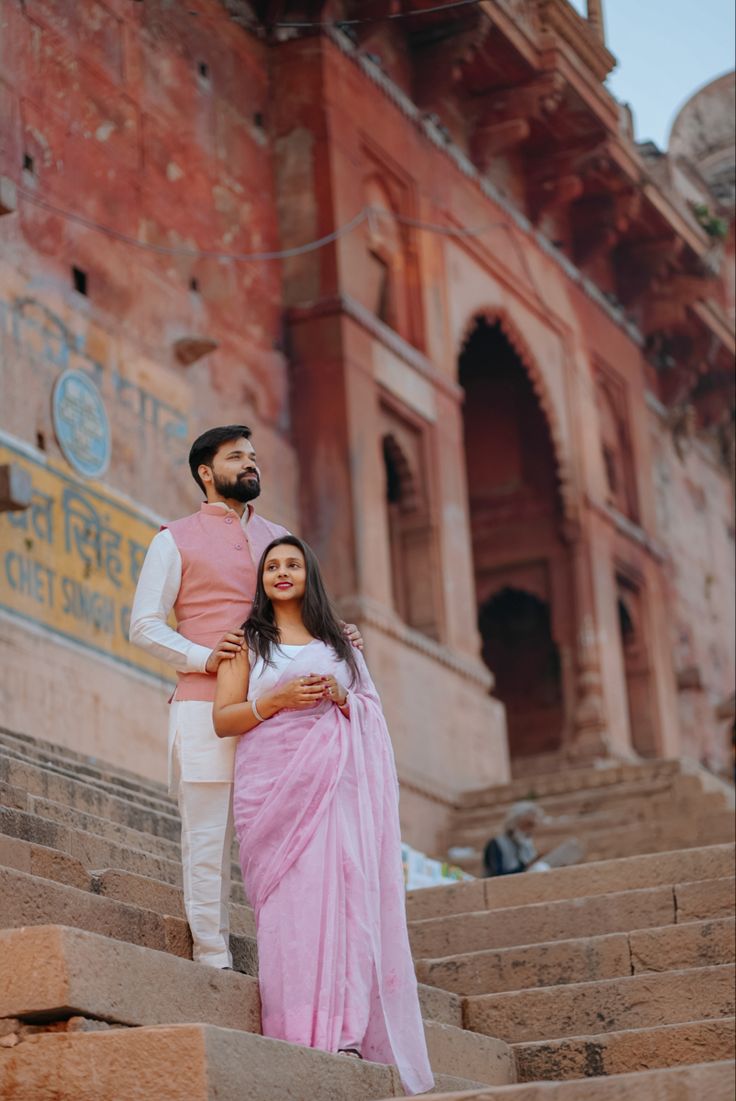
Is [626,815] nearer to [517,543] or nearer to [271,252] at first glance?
[271,252]

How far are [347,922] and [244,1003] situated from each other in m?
0.28

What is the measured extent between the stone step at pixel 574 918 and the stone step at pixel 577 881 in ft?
1.44

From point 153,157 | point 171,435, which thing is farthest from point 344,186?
point 171,435

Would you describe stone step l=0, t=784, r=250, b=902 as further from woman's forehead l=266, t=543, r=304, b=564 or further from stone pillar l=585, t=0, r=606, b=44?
stone pillar l=585, t=0, r=606, b=44

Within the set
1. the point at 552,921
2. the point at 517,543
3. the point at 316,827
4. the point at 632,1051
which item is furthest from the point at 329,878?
the point at 517,543

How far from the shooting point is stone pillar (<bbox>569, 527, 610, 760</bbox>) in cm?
1633

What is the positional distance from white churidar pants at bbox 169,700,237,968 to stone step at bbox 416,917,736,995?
201 centimetres

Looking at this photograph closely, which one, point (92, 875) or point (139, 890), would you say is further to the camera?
point (139, 890)

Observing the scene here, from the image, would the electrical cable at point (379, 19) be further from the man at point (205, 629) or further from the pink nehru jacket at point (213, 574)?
the pink nehru jacket at point (213, 574)

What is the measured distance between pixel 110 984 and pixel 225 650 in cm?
101

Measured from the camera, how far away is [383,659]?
43.5ft

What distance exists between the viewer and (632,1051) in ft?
18.6

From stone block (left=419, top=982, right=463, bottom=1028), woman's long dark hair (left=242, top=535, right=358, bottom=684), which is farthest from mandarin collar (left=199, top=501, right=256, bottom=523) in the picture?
stone block (left=419, top=982, right=463, bottom=1028)

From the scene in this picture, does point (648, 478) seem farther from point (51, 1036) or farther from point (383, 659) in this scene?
point (51, 1036)
